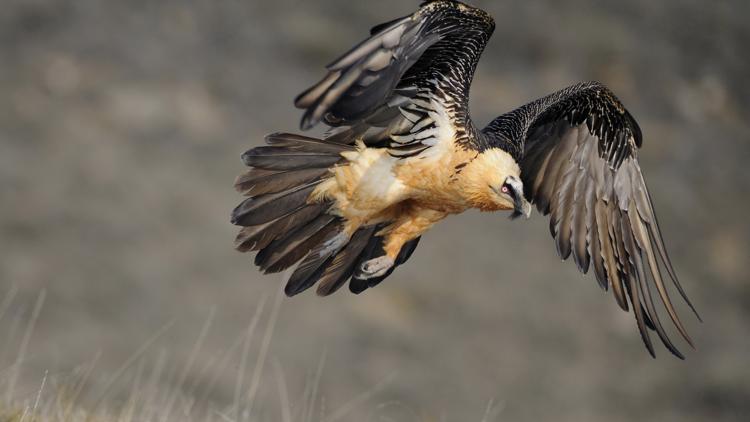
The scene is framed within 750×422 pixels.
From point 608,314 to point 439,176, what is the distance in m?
14.2

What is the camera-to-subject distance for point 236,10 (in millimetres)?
18984

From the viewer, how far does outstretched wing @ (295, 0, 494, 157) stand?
4.46 metres

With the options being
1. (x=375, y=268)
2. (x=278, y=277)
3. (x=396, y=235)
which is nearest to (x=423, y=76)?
(x=396, y=235)

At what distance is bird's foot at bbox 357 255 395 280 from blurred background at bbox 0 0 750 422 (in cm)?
966

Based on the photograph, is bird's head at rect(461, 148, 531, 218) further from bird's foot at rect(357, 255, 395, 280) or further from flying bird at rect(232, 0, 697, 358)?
bird's foot at rect(357, 255, 395, 280)

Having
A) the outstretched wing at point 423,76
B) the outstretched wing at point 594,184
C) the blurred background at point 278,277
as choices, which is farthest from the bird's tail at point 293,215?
the blurred background at point 278,277

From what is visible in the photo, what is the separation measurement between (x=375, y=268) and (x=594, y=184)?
1358 millimetres

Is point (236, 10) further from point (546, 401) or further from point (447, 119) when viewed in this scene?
point (447, 119)

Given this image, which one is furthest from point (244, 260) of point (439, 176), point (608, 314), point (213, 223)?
point (439, 176)

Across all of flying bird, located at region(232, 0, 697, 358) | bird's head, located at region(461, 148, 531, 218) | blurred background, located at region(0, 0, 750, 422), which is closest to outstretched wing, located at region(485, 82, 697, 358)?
flying bird, located at region(232, 0, 697, 358)

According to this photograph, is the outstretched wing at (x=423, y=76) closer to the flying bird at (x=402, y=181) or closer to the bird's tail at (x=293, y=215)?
the flying bird at (x=402, y=181)

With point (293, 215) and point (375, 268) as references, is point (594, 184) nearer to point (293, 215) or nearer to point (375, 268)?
point (375, 268)

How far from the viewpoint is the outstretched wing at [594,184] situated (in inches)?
229

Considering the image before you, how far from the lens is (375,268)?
18.1 feet
